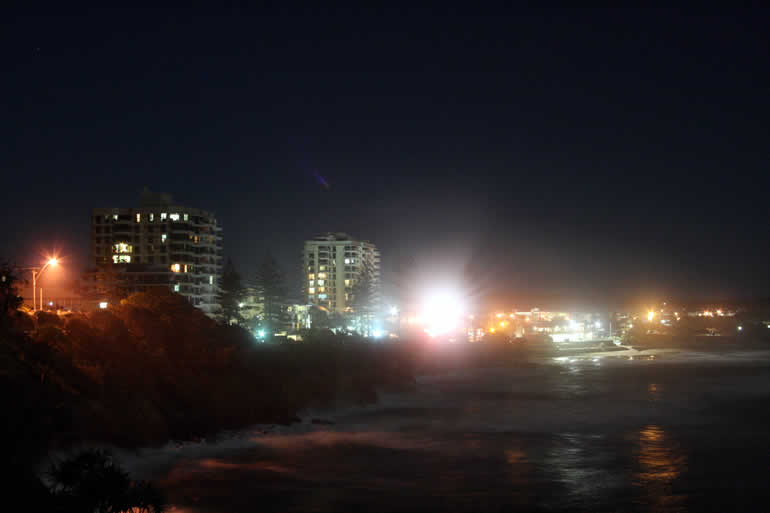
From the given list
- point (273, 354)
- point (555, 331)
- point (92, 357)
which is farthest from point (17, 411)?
point (555, 331)

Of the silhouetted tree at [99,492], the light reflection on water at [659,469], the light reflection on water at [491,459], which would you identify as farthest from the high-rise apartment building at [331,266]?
the silhouetted tree at [99,492]

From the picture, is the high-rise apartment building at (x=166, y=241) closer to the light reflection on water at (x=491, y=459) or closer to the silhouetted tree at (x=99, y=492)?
the light reflection on water at (x=491, y=459)

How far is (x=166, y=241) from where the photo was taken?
107375 mm

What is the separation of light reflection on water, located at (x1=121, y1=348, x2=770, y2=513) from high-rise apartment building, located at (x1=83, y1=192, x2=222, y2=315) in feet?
199

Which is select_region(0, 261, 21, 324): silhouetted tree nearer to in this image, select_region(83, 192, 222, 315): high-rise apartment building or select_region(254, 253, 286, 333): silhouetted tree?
select_region(254, 253, 286, 333): silhouetted tree

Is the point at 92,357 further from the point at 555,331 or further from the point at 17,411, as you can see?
the point at 555,331

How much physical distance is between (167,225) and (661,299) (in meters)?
139

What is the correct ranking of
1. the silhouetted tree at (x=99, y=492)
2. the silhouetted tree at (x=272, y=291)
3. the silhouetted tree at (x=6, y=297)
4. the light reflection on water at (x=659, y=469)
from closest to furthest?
the silhouetted tree at (x=99, y=492) < the light reflection on water at (x=659, y=469) < the silhouetted tree at (x=6, y=297) < the silhouetted tree at (x=272, y=291)

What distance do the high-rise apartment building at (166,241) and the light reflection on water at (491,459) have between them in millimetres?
60666

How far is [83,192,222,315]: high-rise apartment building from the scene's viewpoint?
10681 centimetres

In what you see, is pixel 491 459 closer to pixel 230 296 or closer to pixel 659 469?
pixel 659 469

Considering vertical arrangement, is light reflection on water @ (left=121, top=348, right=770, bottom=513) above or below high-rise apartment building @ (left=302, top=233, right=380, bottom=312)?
below

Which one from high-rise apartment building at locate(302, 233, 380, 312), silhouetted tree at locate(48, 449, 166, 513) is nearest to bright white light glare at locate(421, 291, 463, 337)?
high-rise apartment building at locate(302, 233, 380, 312)

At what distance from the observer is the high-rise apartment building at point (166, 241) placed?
106812 mm
